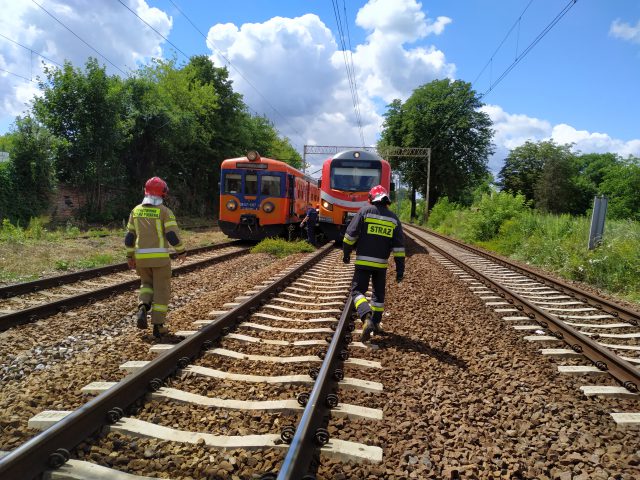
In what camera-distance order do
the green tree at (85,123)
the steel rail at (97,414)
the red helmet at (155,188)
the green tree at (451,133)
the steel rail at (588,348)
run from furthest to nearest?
the green tree at (451,133), the green tree at (85,123), the red helmet at (155,188), the steel rail at (588,348), the steel rail at (97,414)

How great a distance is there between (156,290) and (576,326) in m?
5.63

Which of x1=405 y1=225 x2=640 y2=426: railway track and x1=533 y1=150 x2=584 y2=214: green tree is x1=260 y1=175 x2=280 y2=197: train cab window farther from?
x1=533 y1=150 x2=584 y2=214: green tree

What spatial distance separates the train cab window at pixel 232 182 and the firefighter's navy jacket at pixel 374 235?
10.8 metres

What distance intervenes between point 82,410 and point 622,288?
426 inches

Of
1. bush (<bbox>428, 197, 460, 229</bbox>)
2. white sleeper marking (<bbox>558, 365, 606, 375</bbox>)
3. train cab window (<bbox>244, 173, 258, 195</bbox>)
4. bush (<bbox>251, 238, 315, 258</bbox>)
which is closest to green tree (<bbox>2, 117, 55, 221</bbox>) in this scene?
train cab window (<bbox>244, 173, 258, 195</bbox>)

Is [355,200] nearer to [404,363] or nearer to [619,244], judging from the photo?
[619,244]

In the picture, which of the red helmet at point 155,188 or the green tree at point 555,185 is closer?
the red helmet at point 155,188

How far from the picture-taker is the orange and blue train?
13.6 m

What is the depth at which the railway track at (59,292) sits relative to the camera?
5.43 m

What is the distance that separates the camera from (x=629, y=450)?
299 centimetres

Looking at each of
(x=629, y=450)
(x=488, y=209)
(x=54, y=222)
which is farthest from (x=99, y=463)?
(x=488, y=209)

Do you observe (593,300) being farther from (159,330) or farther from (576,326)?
(159,330)

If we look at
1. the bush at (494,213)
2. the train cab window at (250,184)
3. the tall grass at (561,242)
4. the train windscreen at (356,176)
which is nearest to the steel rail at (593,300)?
the tall grass at (561,242)

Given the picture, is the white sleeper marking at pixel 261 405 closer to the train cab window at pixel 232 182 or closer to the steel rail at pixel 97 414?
the steel rail at pixel 97 414
